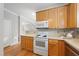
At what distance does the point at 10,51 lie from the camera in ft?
4.87

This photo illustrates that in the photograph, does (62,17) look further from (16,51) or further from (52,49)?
(16,51)

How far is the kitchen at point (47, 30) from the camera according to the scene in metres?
→ 1.48

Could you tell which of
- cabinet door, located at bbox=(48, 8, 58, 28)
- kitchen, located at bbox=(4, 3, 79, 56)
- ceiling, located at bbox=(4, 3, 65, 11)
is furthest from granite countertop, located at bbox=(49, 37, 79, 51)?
ceiling, located at bbox=(4, 3, 65, 11)

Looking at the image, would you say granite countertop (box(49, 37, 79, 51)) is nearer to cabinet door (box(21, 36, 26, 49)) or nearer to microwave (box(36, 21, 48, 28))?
microwave (box(36, 21, 48, 28))

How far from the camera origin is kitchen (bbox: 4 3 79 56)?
4.85ft

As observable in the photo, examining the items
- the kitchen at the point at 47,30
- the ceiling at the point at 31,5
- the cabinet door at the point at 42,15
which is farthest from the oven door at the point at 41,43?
the ceiling at the point at 31,5

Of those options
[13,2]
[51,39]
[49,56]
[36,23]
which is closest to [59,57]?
[49,56]

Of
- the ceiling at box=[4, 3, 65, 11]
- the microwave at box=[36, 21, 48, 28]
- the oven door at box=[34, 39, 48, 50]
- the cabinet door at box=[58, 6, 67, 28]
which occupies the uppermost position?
the ceiling at box=[4, 3, 65, 11]

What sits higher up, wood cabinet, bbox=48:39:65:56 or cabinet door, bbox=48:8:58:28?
cabinet door, bbox=48:8:58:28

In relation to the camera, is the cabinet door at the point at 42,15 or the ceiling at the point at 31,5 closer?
the ceiling at the point at 31,5

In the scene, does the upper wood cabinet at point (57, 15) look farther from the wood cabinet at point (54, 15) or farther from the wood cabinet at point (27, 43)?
the wood cabinet at point (27, 43)

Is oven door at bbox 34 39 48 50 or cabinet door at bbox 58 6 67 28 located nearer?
cabinet door at bbox 58 6 67 28

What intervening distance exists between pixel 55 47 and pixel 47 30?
255mm

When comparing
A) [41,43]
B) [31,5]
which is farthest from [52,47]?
[31,5]
